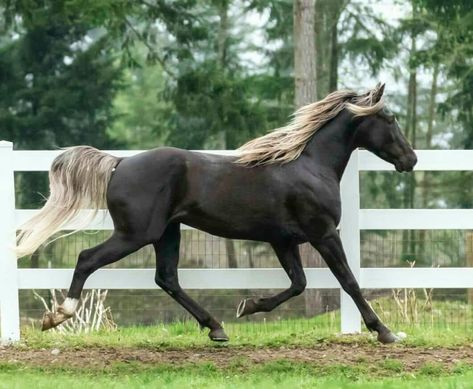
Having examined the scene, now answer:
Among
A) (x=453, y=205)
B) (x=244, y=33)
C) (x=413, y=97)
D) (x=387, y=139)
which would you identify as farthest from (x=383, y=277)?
(x=244, y=33)

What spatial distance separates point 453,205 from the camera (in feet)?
75.7

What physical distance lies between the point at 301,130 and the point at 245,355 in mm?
1843

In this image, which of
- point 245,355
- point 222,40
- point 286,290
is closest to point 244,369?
point 245,355

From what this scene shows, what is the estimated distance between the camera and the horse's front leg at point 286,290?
7.71m

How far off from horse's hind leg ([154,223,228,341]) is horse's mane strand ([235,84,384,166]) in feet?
2.84

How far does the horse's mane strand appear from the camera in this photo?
24.8 feet

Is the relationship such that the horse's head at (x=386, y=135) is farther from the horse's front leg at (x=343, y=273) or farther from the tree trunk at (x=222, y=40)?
the tree trunk at (x=222, y=40)

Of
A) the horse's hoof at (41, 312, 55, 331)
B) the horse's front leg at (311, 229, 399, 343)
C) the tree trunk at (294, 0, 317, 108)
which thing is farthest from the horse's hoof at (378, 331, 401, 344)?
the tree trunk at (294, 0, 317, 108)

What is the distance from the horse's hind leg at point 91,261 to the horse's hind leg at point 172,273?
513mm

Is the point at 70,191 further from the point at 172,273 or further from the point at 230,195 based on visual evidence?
the point at 230,195

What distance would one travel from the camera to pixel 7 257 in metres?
8.11

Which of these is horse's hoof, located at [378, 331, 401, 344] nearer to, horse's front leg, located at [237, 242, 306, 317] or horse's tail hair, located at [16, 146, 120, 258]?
horse's front leg, located at [237, 242, 306, 317]

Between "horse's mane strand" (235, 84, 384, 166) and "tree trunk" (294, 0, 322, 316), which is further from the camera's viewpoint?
"tree trunk" (294, 0, 322, 316)

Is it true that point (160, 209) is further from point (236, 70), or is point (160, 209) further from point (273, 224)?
point (236, 70)
